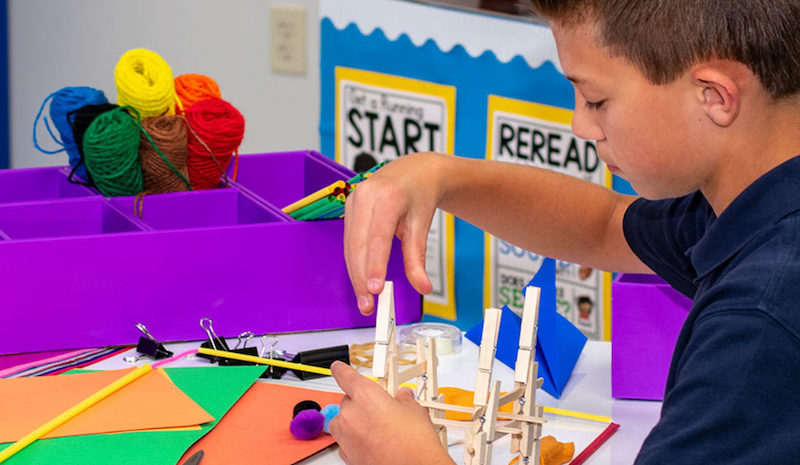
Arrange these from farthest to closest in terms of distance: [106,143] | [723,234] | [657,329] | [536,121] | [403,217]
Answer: [536,121], [106,143], [657,329], [403,217], [723,234]

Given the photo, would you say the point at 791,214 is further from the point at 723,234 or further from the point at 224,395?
the point at 224,395

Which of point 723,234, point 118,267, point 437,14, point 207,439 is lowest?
point 207,439

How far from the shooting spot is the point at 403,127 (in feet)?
6.65

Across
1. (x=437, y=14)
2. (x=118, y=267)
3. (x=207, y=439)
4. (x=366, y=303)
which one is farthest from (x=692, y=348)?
(x=437, y=14)

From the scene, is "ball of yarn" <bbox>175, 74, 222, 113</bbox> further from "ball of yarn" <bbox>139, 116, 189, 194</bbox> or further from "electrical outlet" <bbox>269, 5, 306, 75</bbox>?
"electrical outlet" <bbox>269, 5, 306, 75</bbox>

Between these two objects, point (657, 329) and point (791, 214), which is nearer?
point (791, 214)

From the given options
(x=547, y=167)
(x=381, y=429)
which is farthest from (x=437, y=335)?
(x=547, y=167)

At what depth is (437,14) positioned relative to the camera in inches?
76.6

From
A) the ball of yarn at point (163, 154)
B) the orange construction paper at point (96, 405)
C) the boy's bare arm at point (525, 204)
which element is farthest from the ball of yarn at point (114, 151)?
the boy's bare arm at point (525, 204)

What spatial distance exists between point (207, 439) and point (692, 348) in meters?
0.47

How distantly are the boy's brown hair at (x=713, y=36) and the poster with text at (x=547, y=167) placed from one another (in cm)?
105

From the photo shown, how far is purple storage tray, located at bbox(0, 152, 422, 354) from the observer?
1104 millimetres

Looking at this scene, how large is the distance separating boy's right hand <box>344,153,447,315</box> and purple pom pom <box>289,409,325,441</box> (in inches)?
5.1

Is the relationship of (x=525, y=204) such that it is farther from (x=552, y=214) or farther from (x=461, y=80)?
(x=461, y=80)
